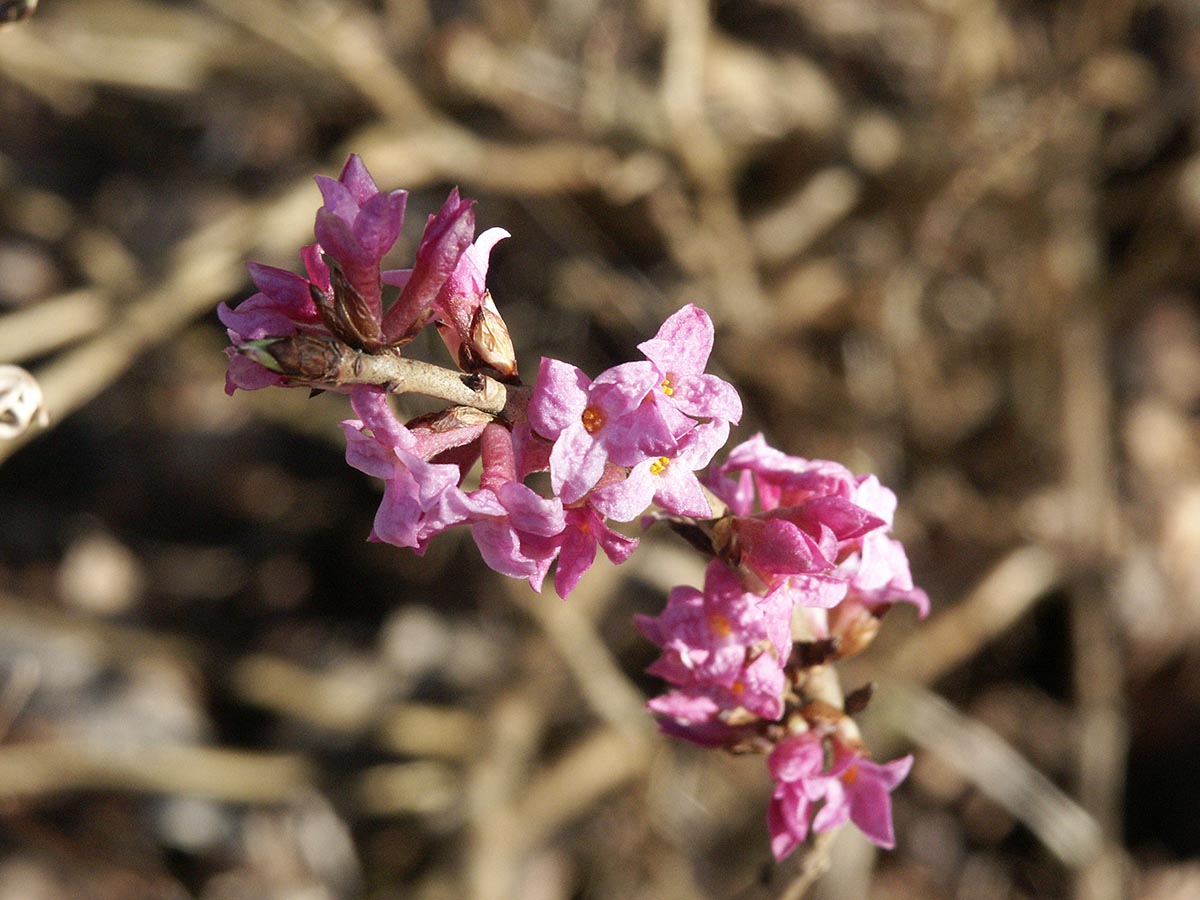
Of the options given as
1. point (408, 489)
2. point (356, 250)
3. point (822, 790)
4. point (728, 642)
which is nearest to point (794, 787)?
point (822, 790)

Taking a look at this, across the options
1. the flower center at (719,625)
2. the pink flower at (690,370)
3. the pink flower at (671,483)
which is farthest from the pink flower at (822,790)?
the pink flower at (690,370)

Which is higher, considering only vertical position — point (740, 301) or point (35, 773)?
point (740, 301)

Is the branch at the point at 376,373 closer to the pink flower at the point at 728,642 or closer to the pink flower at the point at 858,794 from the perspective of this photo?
the pink flower at the point at 728,642

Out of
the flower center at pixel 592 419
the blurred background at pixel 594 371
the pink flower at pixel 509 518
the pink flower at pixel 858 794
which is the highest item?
the flower center at pixel 592 419

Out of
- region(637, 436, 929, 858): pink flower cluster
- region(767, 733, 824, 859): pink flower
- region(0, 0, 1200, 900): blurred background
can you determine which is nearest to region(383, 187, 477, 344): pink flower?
region(637, 436, 929, 858): pink flower cluster

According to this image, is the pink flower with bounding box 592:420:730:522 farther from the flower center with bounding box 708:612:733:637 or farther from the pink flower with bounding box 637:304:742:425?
the flower center with bounding box 708:612:733:637

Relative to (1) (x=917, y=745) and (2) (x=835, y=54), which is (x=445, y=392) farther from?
(2) (x=835, y=54)

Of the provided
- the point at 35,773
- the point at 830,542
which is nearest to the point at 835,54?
the point at 830,542

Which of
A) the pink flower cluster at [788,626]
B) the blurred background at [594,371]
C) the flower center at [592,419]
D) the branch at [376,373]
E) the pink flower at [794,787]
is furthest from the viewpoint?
the blurred background at [594,371]
